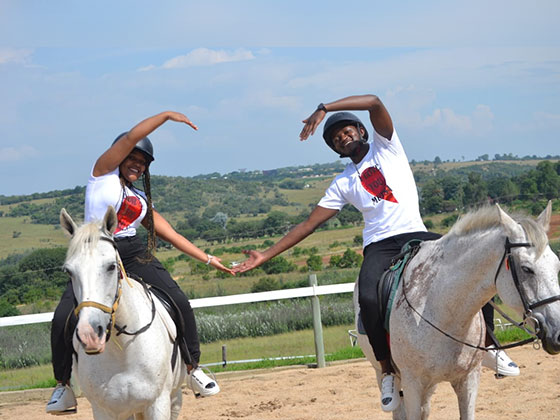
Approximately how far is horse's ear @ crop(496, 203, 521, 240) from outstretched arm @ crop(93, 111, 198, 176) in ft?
7.86

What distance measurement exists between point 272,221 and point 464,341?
2088 inches

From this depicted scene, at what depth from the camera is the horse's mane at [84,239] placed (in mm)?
4465

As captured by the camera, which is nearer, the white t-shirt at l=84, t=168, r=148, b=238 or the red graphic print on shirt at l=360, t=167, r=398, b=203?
the white t-shirt at l=84, t=168, r=148, b=238

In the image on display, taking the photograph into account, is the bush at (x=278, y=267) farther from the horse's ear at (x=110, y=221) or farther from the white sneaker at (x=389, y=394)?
the horse's ear at (x=110, y=221)

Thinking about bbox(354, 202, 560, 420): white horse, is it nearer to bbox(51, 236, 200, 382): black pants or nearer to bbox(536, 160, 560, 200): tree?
bbox(51, 236, 200, 382): black pants

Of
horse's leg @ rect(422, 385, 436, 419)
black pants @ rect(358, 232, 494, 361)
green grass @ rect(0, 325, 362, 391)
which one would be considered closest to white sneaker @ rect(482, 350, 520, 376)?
black pants @ rect(358, 232, 494, 361)

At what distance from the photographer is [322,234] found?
55.3 m

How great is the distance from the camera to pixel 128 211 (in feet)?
18.7

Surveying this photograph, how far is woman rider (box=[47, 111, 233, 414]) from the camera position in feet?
17.5

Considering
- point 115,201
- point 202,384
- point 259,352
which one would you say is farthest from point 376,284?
point 259,352

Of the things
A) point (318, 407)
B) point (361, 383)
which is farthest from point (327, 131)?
point (361, 383)

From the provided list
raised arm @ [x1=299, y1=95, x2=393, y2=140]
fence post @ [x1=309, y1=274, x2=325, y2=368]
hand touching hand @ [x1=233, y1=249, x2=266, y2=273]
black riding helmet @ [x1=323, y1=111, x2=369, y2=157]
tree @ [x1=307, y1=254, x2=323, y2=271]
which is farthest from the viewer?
tree @ [x1=307, y1=254, x2=323, y2=271]

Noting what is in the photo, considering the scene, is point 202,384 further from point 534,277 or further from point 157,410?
point 534,277

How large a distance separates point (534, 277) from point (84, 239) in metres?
2.94
